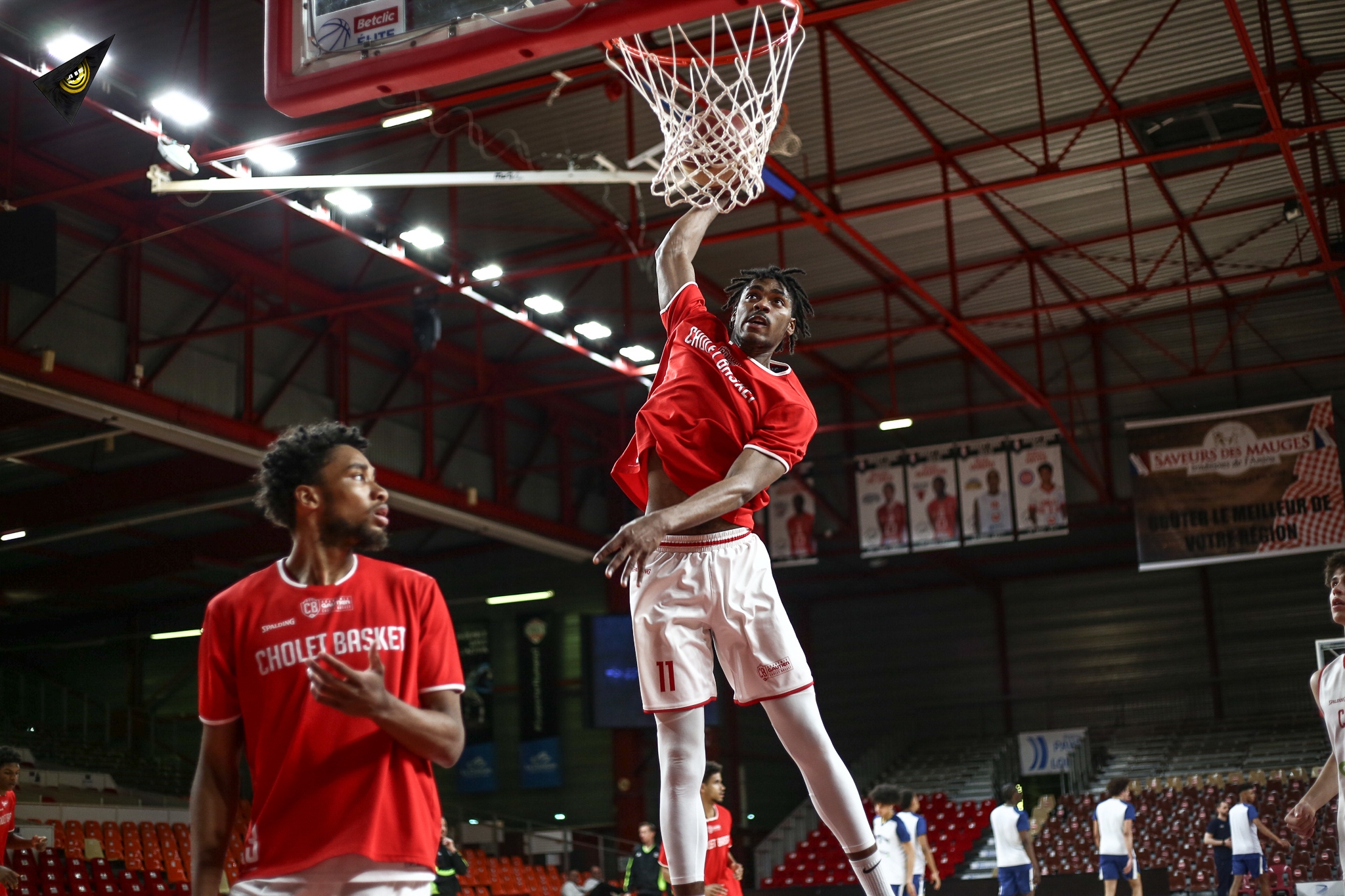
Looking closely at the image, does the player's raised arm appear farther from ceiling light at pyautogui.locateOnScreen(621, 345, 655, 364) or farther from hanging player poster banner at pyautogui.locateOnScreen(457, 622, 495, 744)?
hanging player poster banner at pyautogui.locateOnScreen(457, 622, 495, 744)

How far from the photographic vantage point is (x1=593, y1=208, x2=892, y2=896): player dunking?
482 cm

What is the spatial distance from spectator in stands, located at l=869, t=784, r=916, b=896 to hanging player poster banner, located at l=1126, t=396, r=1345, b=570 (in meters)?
10.3

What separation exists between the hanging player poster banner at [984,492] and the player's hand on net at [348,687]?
22428 millimetres

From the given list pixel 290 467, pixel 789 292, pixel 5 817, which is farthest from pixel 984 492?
pixel 290 467

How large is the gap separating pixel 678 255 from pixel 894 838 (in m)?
10.2

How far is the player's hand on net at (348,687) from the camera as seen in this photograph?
9.84ft

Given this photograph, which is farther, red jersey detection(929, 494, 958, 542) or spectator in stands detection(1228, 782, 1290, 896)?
red jersey detection(929, 494, 958, 542)

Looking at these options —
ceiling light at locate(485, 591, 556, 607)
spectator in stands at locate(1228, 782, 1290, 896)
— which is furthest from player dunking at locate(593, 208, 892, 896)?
ceiling light at locate(485, 591, 556, 607)

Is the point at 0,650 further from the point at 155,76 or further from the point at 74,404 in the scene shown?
the point at 155,76

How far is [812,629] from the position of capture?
1320 inches

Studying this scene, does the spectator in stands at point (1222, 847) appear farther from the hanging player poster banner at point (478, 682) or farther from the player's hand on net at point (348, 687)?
the player's hand on net at point (348, 687)

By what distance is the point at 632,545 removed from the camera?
4.08m

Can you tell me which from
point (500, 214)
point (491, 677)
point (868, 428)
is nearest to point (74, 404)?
point (500, 214)

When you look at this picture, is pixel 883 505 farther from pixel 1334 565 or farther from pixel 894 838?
pixel 1334 565
